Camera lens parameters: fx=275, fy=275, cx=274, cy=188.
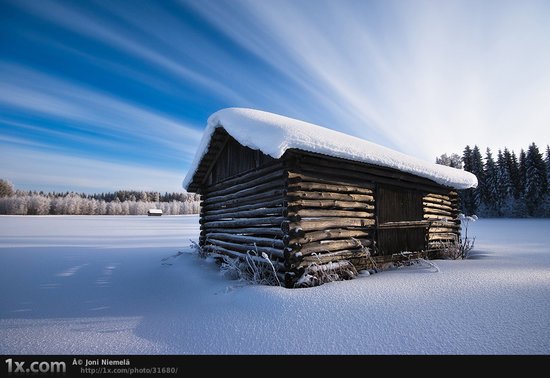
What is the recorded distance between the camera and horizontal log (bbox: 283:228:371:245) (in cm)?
624

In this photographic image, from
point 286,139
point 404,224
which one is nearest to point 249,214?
point 286,139

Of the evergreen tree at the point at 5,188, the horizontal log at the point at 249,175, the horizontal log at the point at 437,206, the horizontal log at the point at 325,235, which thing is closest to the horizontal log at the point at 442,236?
the horizontal log at the point at 437,206

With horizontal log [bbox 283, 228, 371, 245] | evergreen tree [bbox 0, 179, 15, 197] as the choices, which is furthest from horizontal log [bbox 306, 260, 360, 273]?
evergreen tree [bbox 0, 179, 15, 197]

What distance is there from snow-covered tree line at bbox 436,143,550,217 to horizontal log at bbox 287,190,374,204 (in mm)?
47600

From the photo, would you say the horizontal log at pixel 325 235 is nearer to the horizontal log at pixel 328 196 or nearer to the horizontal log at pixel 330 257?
the horizontal log at pixel 330 257

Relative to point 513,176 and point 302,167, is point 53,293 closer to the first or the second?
point 302,167

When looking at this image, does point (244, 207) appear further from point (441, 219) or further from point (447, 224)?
point (447, 224)

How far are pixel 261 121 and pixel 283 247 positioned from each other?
3.04 m

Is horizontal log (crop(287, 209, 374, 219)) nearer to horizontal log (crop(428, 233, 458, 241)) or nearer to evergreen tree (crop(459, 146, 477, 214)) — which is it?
horizontal log (crop(428, 233, 458, 241))

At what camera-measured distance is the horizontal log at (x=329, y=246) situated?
6363 millimetres

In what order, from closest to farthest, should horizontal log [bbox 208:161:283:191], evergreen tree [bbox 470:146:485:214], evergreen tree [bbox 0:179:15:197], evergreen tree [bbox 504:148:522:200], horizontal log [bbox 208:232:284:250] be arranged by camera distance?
horizontal log [bbox 208:232:284:250], horizontal log [bbox 208:161:283:191], evergreen tree [bbox 504:148:522:200], evergreen tree [bbox 470:146:485:214], evergreen tree [bbox 0:179:15:197]

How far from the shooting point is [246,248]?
8.06 metres

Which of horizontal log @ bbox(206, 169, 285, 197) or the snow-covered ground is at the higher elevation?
horizontal log @ bbox(206, 169, 285, 197)

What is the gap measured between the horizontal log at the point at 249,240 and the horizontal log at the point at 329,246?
1.69ft
